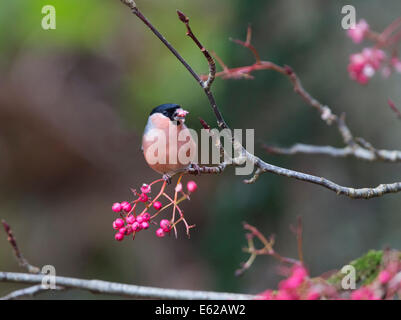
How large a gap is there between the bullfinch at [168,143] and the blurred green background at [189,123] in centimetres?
216

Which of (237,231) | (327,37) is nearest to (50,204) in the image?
(237,231)

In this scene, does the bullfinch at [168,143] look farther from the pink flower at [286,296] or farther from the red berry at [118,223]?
the pink flower at [286,296]

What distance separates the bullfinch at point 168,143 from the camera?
1651 mm

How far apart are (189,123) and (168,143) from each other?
11.0 ft

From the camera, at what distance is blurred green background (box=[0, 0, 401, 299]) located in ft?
12.4

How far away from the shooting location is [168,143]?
1.74 meters

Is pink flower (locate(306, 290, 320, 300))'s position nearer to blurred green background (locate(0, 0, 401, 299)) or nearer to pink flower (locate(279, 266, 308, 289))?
pink flower (locate(279, 266, 308, 289))

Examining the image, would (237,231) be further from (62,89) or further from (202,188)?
(62,89)

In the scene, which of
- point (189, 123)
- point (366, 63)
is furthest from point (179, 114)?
point (189, 123)

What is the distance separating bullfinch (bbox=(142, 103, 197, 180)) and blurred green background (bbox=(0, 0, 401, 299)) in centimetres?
216

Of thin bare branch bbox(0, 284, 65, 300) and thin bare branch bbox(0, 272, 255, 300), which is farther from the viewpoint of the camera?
thin bare branch bbox(0, 284, 65, 300)

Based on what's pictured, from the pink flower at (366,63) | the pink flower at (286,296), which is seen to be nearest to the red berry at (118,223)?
the pink flower at (286,296)

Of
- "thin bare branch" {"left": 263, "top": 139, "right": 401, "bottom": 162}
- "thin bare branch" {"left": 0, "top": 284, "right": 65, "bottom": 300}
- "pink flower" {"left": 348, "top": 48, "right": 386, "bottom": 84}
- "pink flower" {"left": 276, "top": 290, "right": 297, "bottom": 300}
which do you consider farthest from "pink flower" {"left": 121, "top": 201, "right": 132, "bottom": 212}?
"pink flower" {"left": 348, "top": 48, "right": 386, "bottom": 84}

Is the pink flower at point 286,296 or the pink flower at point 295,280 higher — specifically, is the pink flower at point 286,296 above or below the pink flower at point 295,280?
below
